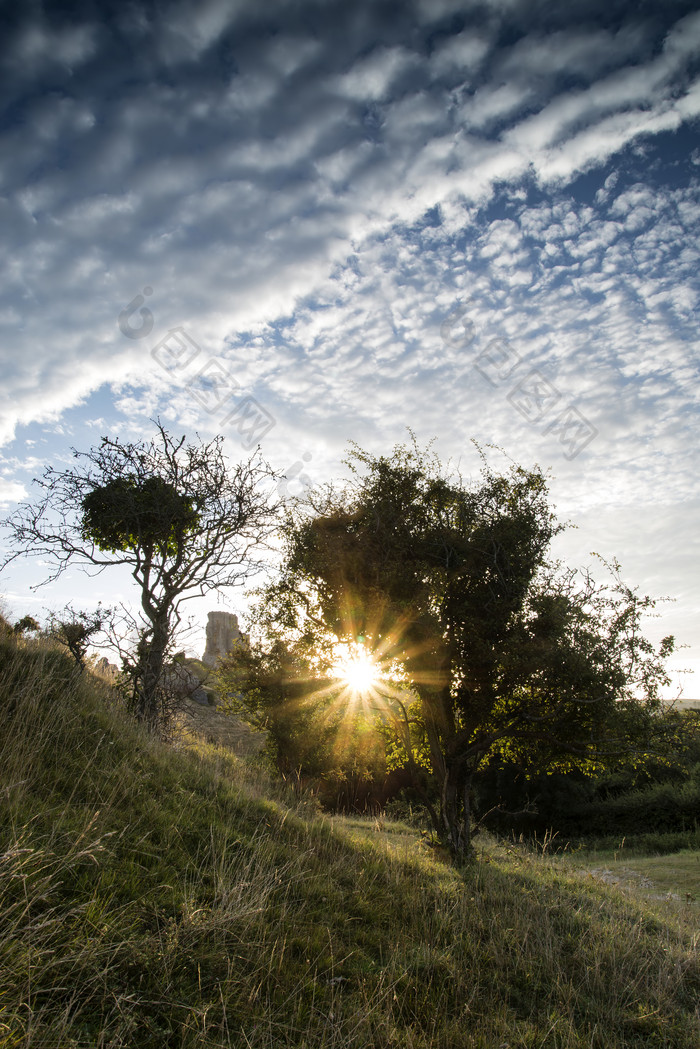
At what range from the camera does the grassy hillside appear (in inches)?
124

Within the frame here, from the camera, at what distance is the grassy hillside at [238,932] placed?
316 centimetres

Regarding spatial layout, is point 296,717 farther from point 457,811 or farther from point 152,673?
point 152,673

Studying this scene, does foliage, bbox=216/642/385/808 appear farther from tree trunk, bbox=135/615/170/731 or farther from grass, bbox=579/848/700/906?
grass, bbox=579/848/700/906

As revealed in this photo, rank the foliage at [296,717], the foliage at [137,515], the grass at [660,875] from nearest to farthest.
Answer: the foliage at [137,515] → the grass at [660,875] → the foliage at [296,717]

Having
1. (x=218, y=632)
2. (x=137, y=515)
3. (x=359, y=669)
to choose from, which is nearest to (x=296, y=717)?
(x=359, y=669)

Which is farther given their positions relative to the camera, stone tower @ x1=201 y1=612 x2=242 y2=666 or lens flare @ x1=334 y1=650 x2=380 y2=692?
stone tower @ x1=201 y1=612 x2=242 y2=666

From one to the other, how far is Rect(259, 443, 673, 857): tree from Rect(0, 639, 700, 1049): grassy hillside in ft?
13.1

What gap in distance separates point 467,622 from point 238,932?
8.54m

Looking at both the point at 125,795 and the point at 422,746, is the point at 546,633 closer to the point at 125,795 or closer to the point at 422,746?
the point at 422,746

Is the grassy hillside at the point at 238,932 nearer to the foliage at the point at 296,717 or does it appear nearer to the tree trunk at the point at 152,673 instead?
the tree trunk at the point at 152,673

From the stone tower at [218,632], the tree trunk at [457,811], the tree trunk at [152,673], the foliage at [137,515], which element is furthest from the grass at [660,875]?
the stone tower at [218,632]

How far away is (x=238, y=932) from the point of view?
4.14m

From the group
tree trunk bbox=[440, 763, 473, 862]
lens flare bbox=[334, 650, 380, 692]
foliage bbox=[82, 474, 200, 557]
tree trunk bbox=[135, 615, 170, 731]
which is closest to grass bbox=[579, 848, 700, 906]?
tree trunk bbox=[440, 763, 473, 862]

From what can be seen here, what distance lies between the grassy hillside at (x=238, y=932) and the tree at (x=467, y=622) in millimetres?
3988
